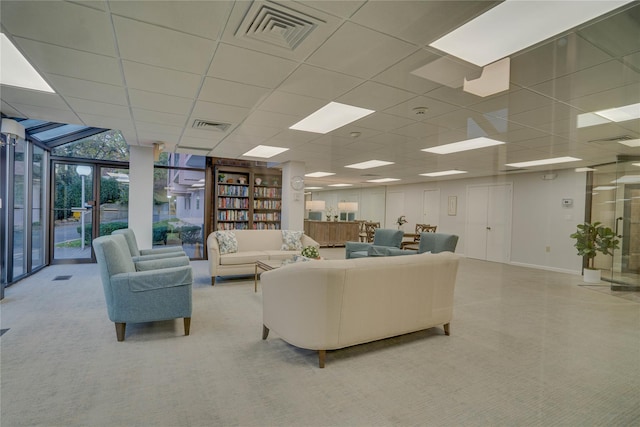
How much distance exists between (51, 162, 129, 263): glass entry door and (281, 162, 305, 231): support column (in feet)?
11.6

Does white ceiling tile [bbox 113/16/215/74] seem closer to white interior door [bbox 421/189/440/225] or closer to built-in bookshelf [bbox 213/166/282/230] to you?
built-in bookshelf [bbox 213/166/282/230]

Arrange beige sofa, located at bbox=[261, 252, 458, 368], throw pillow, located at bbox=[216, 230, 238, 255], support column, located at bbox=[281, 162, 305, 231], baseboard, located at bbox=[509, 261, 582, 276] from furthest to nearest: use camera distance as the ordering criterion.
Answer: support column, located at bbox=[281, 162, 305, 231] → baseboard, located at bbox=[509, 261, 582, 276] → throw pillow, located at bbox=[216, 230, 238, 255] → beige sofa, located at bbox=[261, 252, 458, 368]

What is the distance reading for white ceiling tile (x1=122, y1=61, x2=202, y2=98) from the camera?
2.59 m

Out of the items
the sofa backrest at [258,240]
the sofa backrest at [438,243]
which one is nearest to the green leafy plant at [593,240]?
the sofa backrest at [438,243]

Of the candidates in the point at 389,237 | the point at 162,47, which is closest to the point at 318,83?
the point at 162,47

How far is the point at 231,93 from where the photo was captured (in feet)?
10.1

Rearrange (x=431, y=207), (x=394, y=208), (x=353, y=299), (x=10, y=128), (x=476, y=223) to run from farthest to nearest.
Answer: (x=394, y=208)
(x=431, y=207)
(x=476, y=223)
(x=10, y=128)
(x=353, y=299)

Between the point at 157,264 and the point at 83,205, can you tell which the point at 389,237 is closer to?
the point at 157,264

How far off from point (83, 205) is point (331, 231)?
6695mm

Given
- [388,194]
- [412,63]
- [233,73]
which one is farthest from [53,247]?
[388,194]

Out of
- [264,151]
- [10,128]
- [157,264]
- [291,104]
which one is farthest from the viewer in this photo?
[264,151]

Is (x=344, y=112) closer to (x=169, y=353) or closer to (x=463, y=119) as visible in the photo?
(x=463, y=119)

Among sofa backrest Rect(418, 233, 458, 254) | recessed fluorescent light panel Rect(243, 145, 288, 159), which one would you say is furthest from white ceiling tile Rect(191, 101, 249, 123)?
sofa backrest Rect(418, 233, 458, 254)

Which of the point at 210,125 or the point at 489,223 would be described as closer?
the point at 210,125
